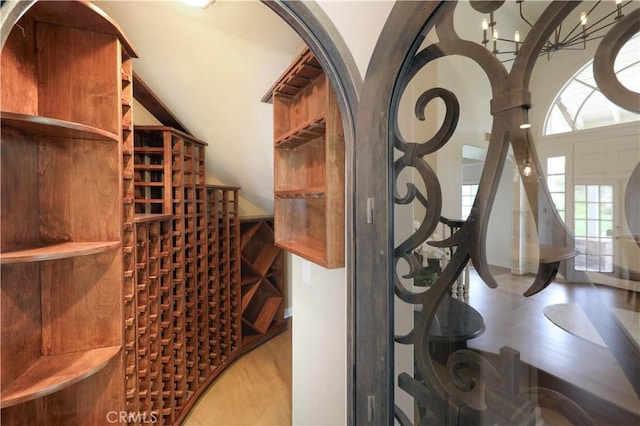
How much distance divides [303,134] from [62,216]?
3.36 ft

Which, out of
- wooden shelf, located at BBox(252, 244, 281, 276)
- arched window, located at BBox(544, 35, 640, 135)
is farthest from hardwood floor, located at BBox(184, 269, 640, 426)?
wooden shelf, located at BBox(252, 244, 281, 276)

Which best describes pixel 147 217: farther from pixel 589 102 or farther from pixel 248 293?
pixel 589 102

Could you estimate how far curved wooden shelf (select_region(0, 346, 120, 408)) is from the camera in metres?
0.85

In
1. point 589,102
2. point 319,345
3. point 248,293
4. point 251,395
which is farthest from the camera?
point 248,293

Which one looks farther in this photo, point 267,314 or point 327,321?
point 267,314

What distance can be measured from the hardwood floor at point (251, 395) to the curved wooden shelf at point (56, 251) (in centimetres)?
165

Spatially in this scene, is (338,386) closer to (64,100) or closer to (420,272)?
(420,272)

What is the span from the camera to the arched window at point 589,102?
1.15ft

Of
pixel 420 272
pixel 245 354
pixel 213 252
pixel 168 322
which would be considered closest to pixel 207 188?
pixel 213 252

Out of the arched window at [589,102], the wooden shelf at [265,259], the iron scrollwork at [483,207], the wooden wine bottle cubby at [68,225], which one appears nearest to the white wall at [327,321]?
the iron scrollwork at [483,207]

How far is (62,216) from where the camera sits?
3.48 feet

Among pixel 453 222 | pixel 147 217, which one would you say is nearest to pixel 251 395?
pixel 147 217

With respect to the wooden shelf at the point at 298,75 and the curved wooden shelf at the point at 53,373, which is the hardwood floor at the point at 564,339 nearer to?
the wooden shelf at the point at 298,75

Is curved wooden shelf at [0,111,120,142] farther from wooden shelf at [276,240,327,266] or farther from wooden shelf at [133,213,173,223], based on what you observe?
wooden shelf at [276,240,327,266]
